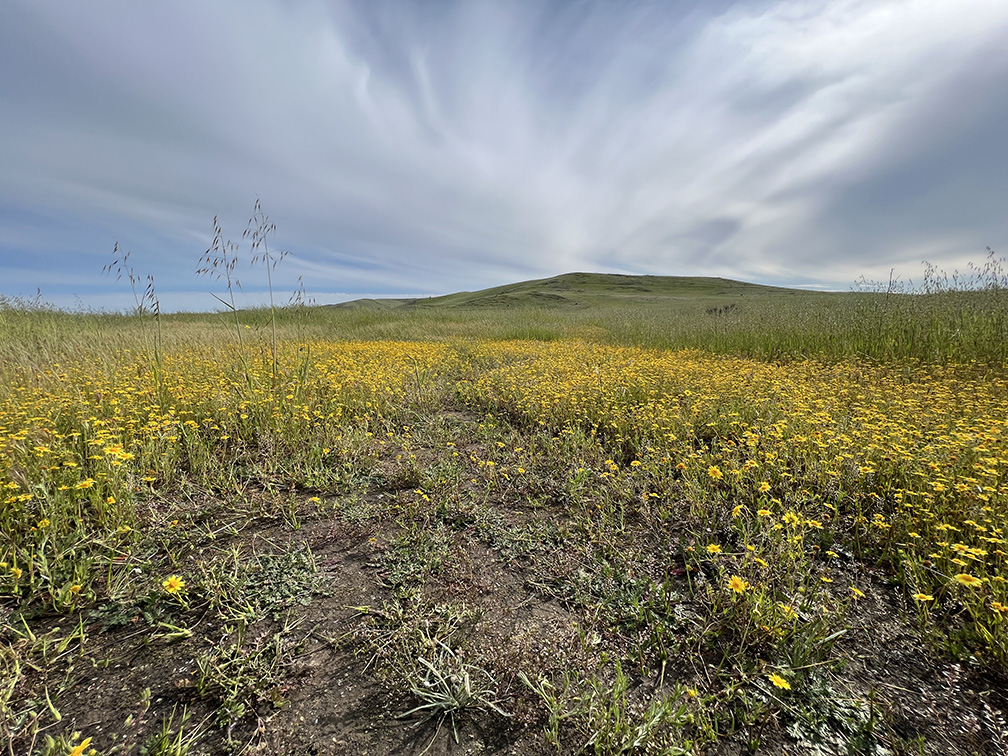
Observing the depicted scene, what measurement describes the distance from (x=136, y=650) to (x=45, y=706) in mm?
252

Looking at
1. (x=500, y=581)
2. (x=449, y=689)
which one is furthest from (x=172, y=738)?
(x=500, y=581)

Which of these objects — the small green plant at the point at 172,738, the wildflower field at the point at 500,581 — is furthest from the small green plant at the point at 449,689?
the small green plant at the point at 172,738

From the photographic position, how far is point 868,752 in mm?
1249

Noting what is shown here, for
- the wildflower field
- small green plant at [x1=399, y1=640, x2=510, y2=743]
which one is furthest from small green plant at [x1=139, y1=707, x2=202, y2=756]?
small green plant at [x1=399, y1=640, x2=510, y2=743]

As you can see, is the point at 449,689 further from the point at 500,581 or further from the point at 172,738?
the point at 172,738

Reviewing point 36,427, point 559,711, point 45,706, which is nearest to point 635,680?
point 559,711

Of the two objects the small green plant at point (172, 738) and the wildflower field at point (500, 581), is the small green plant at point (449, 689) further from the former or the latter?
the small green plant at point (172, 738)

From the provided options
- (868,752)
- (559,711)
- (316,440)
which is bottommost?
(868,752)

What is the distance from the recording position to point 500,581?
6.69 feet

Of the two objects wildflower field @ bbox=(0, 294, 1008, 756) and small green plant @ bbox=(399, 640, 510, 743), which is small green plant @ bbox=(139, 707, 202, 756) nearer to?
wildflower field @ bbox=(0, 294, 1008, 756)

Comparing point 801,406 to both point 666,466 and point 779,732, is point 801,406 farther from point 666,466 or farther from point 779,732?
point 779,732

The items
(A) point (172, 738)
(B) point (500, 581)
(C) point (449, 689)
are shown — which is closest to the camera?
(A) point (172, 738)

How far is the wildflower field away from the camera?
1.33 meters

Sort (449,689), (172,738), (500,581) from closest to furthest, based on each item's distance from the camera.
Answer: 1. (172,738)
2. (449,689)
3. (500,581)
